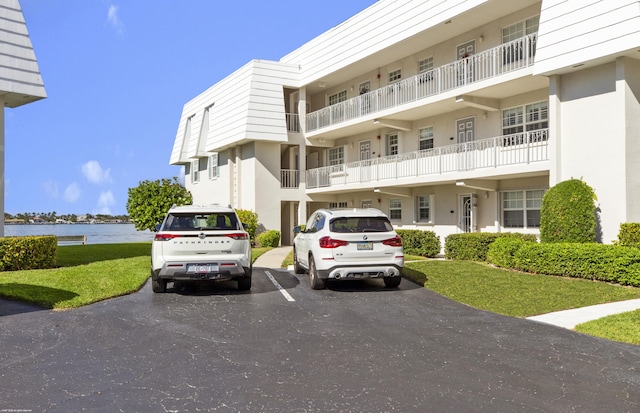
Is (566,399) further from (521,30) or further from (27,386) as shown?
(521,30)

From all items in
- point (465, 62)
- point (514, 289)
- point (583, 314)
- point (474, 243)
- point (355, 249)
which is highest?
point (465, 62)

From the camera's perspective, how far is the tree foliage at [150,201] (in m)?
34.6

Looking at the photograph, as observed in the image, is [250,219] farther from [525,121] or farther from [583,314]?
[583,314]

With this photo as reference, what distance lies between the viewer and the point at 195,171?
131 feet

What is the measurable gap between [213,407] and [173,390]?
0.72 metres

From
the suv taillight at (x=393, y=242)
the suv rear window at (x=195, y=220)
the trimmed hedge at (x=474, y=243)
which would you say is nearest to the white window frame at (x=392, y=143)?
the trimmed hedge at (x=474, y=243)

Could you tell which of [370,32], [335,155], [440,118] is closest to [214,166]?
[335,155]

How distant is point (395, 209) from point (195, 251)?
16439 millimetres

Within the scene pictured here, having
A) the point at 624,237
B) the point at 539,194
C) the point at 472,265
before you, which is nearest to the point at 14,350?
the point at 472,265

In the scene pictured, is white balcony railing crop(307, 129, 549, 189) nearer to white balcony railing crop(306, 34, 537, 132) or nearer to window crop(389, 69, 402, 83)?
white balcony railing crop(306, 34, 537, 132)

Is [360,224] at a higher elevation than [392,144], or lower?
lower

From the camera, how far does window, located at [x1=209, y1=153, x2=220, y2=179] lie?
35.1 metres

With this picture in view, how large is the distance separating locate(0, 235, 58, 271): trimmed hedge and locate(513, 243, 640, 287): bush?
554 inches

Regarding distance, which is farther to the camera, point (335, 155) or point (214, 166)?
point (214, 166)
